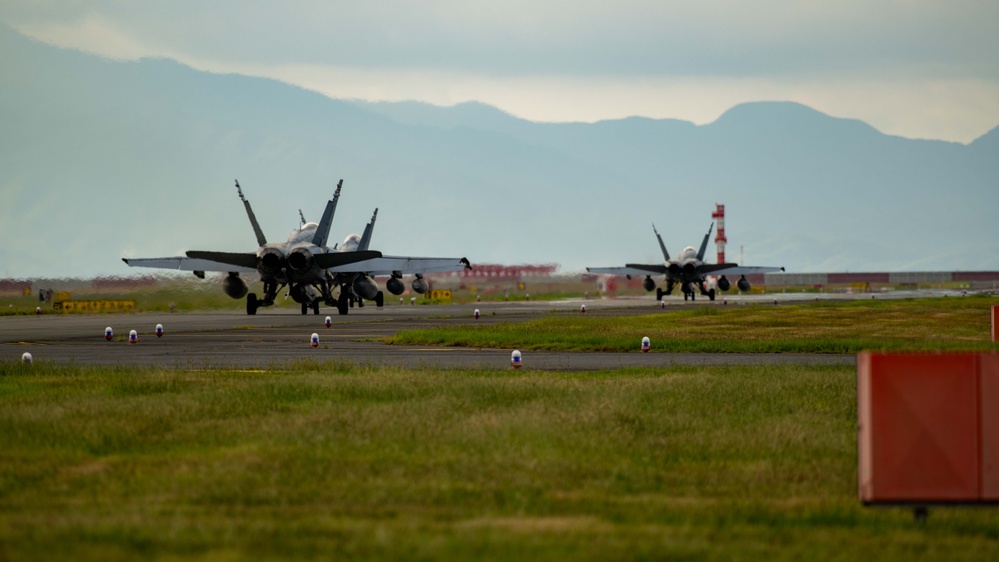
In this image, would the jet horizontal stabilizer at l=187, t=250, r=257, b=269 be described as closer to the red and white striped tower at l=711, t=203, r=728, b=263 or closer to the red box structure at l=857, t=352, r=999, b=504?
the red box structure at l=857, t=352, r=999, b=504

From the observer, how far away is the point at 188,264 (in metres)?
51.1

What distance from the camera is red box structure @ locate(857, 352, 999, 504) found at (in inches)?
330

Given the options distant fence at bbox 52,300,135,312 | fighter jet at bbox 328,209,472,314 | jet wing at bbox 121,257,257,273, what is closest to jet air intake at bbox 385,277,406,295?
fighter jet at bbox 328,209,472,314

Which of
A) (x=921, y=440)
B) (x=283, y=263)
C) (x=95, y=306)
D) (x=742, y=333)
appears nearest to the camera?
(x=921, y=440)

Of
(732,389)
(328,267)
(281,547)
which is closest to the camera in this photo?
(281,547)

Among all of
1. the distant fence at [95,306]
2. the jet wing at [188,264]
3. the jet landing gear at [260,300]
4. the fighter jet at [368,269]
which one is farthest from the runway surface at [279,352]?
the distant fence at [95,306]

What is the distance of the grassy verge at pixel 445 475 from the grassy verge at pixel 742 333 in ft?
36.8

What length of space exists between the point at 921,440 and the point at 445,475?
3.99m

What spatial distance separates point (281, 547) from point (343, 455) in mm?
3533

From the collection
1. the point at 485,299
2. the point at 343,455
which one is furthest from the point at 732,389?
the point at 485,299

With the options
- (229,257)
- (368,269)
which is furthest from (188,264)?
(368,269)

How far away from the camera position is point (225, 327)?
40094 millimetres

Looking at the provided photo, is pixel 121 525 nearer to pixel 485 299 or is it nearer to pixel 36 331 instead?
pixel 36 331

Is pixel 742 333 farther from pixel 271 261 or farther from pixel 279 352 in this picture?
pixel 271 261
